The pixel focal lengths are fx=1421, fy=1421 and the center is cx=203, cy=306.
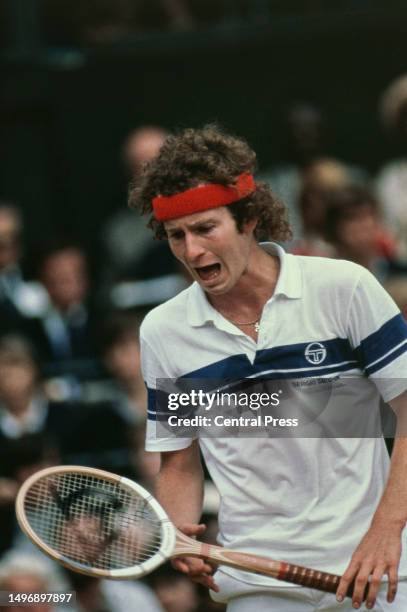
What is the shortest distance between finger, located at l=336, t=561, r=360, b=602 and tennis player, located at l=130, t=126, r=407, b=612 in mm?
83

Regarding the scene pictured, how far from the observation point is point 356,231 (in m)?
5.63

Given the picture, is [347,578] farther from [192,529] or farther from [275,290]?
[275,290]

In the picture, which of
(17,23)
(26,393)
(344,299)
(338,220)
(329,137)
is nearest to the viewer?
(344,299)

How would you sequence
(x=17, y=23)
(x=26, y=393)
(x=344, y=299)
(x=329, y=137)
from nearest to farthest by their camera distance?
(x=344, y=299) → (x=26, y=393) → (x=329, y=137) → (x=17, y=23)

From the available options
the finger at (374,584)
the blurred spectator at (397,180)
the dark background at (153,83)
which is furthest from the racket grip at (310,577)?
the dark background at (153,83)

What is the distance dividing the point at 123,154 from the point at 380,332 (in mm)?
3938

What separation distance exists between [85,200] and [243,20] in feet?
4.43

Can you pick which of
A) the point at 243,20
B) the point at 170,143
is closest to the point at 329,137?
the point at 243,20

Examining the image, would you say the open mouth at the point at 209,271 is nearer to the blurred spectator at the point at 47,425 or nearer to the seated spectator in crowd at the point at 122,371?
the seated spectator in crowd at the point at 122,371

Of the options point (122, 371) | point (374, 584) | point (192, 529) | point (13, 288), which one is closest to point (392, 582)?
point (374, 584)

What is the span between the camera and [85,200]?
808 centimetres

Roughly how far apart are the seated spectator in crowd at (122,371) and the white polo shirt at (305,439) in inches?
82.8

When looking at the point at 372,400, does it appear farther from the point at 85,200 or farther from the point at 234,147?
the point at 85,200

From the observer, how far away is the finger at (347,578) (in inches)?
145
